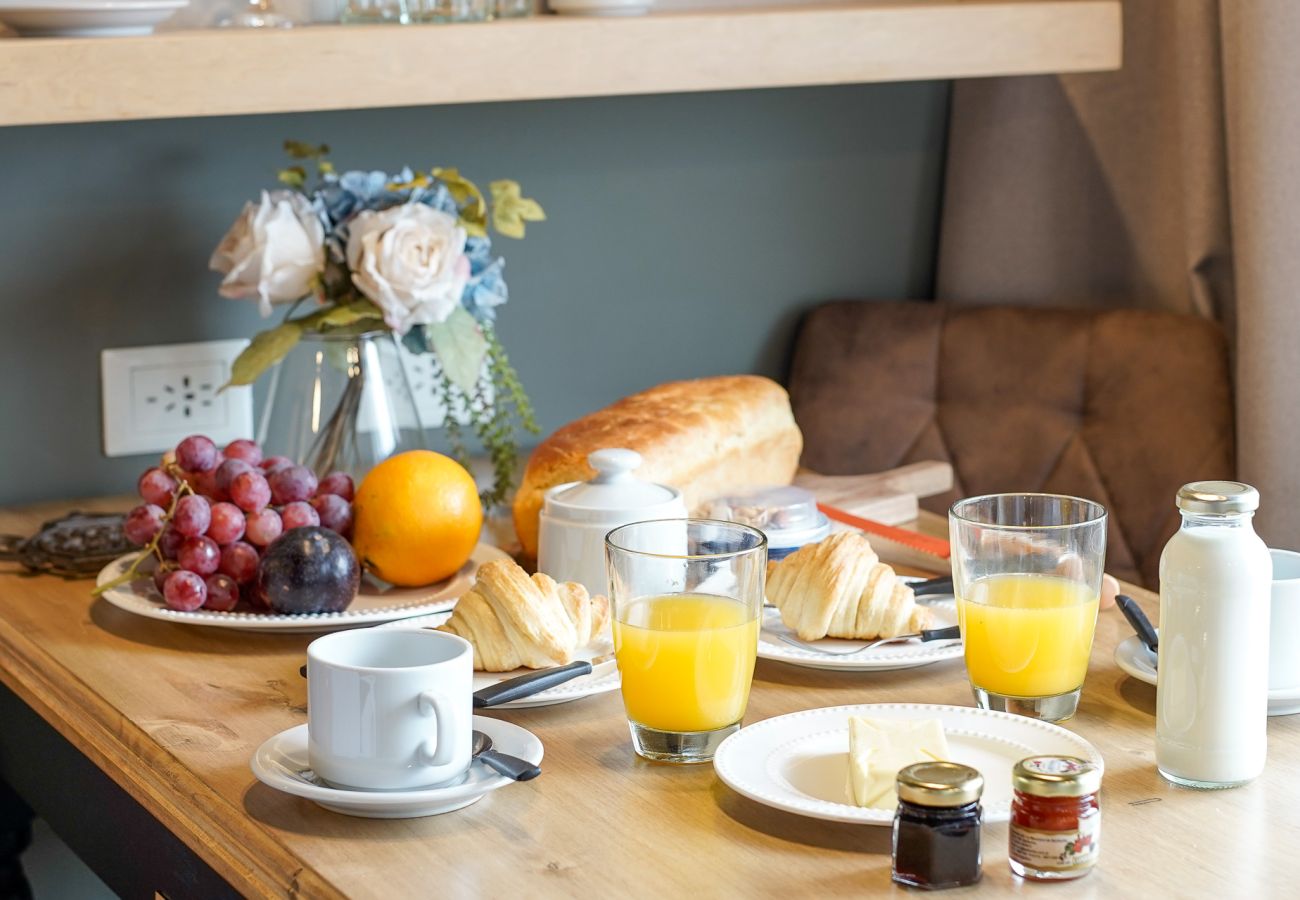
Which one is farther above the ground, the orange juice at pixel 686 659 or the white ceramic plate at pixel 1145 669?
the orange juice at pixel 686 659

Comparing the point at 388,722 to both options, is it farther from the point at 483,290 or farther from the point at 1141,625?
the point at 483,290

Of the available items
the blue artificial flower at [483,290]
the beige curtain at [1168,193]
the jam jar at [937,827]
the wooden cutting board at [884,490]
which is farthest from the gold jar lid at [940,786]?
the beige curtain at [1168,193]

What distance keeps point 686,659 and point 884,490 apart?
75 centimetres

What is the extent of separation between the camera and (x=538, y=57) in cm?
169

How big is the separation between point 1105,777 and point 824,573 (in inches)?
11.0

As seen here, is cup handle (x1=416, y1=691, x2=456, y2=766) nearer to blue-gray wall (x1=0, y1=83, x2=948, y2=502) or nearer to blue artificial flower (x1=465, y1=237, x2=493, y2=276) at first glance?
blue artificial flower (x1=465, y1=237, x2=493, y2=276)

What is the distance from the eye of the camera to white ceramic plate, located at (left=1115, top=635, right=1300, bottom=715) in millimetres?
1064

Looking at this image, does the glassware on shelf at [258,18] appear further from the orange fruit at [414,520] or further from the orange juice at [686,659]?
the orange juice at [686,659]

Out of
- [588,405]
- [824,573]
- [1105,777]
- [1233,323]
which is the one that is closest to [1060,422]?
[1233,323]

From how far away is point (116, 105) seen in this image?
4.90ft

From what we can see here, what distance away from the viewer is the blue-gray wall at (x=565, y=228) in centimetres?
179

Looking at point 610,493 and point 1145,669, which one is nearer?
point 1145,669

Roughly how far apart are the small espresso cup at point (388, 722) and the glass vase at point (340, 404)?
2.24 ft

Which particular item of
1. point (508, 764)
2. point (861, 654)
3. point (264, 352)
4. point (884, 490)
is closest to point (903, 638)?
point (861, 654)
